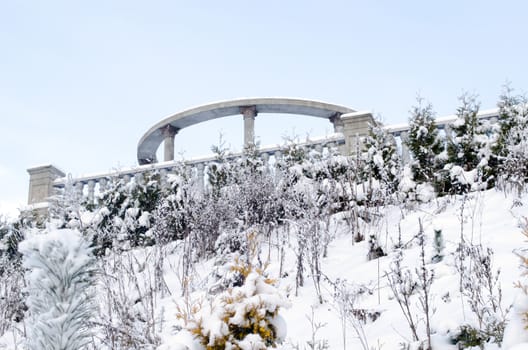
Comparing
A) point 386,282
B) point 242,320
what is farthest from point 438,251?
point 242,320

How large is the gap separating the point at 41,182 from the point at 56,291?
359 inches

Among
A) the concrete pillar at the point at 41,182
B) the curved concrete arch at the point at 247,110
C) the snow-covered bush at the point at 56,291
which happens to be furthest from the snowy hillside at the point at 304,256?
the curved concrete arch at the point at 247,110

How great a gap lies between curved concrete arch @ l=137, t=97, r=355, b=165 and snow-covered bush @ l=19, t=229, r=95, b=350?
10468 mm

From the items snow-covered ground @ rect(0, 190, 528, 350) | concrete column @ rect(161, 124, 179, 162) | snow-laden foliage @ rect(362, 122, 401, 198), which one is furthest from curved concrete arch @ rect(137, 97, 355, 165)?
snow-covered ground @ rect(0, 190, 528, 350)

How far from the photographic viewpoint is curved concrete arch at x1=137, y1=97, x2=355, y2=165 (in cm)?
1128

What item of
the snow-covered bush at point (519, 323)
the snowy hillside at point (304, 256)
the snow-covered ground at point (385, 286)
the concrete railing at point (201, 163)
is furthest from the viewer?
the concrete railing at point (201, 163)

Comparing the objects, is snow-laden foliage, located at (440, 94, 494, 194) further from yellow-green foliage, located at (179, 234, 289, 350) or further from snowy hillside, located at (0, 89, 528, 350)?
yellow-green foliage, located at (179, 234, 289, 350)

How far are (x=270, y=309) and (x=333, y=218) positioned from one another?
3.46 m

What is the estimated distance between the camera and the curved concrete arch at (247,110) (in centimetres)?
1128

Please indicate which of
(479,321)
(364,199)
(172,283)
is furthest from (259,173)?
(479,321)

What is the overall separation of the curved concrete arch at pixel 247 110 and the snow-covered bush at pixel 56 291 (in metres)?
10.5

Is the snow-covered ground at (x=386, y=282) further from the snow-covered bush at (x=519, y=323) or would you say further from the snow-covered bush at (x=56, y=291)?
the snow-covered bush at (x=56, y=291)

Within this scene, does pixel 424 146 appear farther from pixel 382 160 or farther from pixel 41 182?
pixel 41 182

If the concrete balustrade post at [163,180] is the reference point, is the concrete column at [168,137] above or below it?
above
